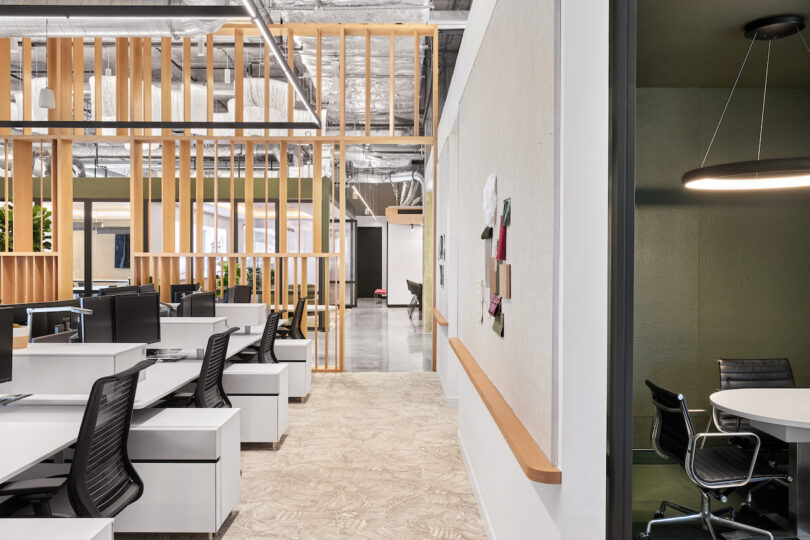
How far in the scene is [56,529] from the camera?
6.13 feet

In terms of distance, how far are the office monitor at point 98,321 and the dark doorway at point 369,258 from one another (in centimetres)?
1636

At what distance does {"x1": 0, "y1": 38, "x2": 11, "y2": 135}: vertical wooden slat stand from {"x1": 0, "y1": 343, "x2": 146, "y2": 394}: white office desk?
5.55m

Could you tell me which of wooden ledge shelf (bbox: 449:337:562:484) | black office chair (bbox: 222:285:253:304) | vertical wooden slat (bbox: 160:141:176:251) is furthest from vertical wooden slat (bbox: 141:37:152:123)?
wooden ledge shelf (bbox: 449:337:562:484)

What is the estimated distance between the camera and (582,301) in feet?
6.07

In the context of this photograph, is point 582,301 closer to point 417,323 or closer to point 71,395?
point 71,395

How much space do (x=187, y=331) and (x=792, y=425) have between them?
4.33 metres

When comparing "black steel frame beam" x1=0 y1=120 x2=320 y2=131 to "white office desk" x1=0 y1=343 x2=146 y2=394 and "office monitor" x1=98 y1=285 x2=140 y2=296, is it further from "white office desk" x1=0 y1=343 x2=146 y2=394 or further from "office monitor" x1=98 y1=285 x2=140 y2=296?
"white office desk" x1=0 y1=343 x2=146 y2=394

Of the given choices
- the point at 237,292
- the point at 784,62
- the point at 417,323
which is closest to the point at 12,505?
the point at 237,292

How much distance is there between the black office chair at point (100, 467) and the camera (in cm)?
234

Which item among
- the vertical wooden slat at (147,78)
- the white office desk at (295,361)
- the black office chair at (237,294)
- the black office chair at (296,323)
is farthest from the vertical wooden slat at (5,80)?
the white office desk at (295,361)

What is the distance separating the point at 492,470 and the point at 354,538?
0.87 metres

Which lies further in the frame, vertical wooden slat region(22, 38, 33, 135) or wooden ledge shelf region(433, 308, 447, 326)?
vertical wooden slat region(22, 38, 33, 135)

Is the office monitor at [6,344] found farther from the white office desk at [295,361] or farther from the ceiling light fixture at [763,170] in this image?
the ceiling light fixture at [763,170]

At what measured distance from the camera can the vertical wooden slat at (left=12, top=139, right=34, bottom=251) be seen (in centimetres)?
777
